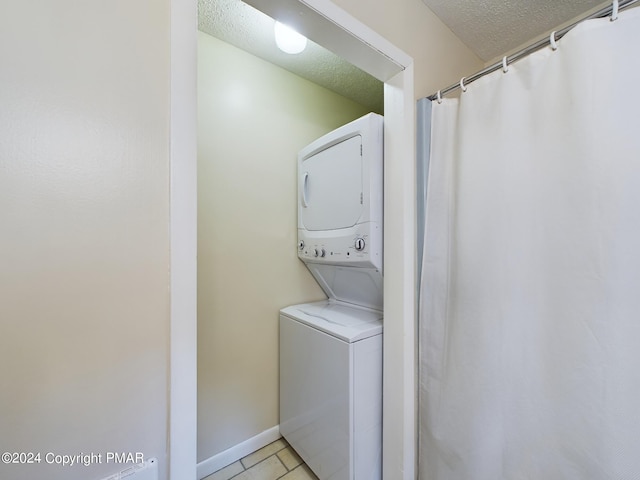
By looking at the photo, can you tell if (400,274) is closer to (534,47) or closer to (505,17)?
(534,47)

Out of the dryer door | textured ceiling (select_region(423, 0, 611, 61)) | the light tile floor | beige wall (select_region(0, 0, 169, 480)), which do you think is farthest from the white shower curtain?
beige wall (select_region(0, 0, 169, 480))

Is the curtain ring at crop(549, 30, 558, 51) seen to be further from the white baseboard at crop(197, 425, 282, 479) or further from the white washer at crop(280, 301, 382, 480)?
the white baseboard at crop(197, 425, 282, 479)

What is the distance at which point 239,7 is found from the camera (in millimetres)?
1429

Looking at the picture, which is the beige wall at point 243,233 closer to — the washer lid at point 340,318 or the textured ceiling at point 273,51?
the textured ceiling at point 273,51

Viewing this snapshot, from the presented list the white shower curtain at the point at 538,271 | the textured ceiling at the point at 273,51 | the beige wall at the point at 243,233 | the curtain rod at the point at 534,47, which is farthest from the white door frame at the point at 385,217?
the beige wall at the point at 243,233

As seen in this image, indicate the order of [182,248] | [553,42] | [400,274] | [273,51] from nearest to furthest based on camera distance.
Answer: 1. [182,248]
2. [553,42]
3. [400,274]
4. [273,51]

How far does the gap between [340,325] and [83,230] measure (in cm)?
124

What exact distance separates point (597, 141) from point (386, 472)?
67.9 inches

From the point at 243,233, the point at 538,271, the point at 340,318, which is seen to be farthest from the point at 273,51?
the point at 538,271

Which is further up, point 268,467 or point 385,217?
point 385,217

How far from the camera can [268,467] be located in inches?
65.7

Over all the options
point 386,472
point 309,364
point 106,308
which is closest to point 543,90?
point 106,308

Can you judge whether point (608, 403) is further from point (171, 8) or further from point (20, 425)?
point (171, 8)

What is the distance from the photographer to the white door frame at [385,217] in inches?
26.2
